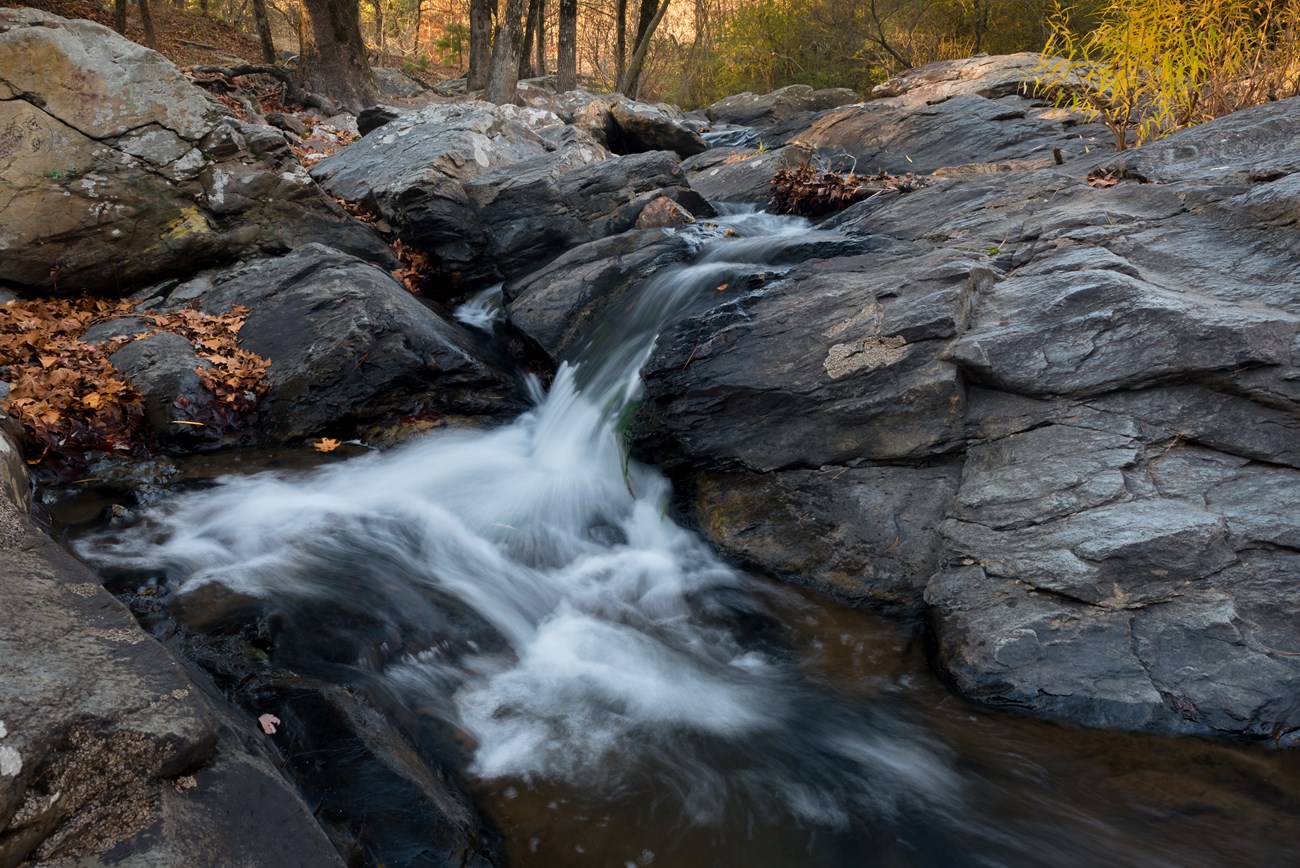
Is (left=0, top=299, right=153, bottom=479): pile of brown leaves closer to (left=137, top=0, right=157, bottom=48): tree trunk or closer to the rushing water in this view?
the rushing water

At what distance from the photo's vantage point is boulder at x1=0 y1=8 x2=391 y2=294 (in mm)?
6242

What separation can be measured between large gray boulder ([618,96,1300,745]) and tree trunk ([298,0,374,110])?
11.6m

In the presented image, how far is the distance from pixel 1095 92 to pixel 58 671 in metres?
9.49

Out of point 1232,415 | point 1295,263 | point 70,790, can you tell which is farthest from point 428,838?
point 1295,263

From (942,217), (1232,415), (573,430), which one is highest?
(942,217)

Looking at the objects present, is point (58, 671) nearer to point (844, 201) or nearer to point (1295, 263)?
point (1295, 263)

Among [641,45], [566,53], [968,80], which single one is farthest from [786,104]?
[566,53]

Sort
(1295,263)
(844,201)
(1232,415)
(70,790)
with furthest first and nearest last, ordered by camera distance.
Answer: (844,201)
(1295,263)
(1232,415)
(70,790)

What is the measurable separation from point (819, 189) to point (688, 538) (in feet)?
17.8

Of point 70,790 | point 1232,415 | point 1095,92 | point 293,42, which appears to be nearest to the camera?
point 70,790

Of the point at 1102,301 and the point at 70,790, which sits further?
the point at 1102,301

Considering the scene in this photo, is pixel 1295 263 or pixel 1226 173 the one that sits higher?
pixel 1226 173

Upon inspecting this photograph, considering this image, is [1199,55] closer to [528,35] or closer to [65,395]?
[65,395]

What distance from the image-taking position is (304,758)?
104 inches
